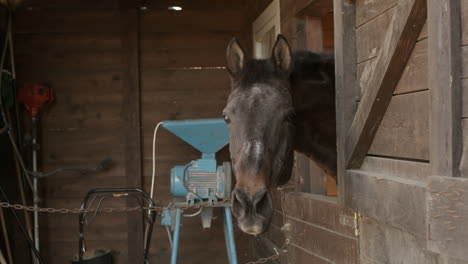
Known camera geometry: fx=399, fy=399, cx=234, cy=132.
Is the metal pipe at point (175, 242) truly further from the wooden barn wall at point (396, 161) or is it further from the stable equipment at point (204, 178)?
the wooden barn wall at point (396, 161)

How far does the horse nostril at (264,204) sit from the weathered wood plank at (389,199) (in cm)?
34

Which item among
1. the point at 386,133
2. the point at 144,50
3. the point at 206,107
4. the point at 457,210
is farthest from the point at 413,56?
the point at 144,50

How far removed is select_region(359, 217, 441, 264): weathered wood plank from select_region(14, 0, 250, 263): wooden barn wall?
9.36ft

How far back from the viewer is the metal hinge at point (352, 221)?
2209 millimetres

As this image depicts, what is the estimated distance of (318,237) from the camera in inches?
107

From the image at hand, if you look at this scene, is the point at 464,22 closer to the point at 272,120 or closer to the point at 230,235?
the point at 272,120

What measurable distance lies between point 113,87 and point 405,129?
3934mm

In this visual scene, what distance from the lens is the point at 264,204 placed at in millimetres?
1720

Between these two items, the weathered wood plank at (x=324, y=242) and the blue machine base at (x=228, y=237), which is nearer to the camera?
the weathered wood plank at (x=324, y=242)

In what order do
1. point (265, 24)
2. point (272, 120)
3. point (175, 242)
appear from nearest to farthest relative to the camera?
1. point (272, 120)
2. point (175, 242)
3. point (265, 24)

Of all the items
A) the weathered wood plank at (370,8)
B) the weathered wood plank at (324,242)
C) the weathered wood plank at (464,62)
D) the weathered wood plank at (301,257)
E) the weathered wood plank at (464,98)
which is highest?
the weathered wood plank at (370,8)

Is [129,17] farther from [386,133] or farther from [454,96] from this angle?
[454,96]

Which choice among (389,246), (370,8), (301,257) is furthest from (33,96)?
(389,246)

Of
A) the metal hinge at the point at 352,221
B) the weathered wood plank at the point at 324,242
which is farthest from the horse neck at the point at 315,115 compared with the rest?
the weathered wood plank at the point at 324,242
